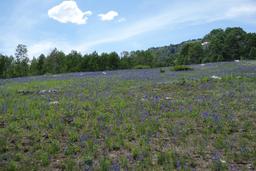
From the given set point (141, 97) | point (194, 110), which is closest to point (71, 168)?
point (194, 110)

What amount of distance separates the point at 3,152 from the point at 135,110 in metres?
5.20

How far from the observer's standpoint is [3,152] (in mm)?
7309

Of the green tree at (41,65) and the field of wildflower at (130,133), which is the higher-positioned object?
the green tree at (41,65)

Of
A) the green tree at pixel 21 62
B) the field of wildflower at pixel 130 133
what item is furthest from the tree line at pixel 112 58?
the field of wildflower at pixel 130 133

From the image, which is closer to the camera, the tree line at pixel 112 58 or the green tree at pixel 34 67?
the tree line at pixel 112 58

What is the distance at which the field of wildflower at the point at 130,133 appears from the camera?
6770 millimetres

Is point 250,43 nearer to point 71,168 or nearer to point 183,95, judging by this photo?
point 183,95

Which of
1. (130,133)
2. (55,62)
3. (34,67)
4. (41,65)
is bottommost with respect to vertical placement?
(130,133)

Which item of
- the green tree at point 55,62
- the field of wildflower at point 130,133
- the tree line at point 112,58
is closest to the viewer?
the field of wildflower at point 130,133

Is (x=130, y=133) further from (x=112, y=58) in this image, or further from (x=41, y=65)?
(x=41, y=65)

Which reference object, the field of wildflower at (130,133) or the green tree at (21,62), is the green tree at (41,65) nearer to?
the green tree at (21,62)

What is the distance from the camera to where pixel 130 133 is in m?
8.68

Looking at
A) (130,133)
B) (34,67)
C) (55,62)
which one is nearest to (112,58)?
(55,62)

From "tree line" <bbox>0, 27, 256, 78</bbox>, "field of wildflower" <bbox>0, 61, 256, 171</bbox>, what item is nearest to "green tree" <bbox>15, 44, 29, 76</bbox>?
"tree line" <bbox>0, 27, 256, 78</bbox>
